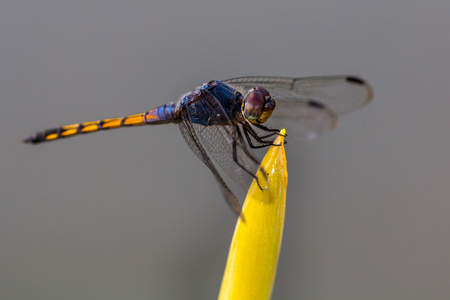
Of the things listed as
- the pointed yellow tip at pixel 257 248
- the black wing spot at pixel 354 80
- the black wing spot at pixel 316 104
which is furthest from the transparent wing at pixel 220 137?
the pointed yellow tip at pixel 257 248

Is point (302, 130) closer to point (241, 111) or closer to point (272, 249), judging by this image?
point (241, 111)

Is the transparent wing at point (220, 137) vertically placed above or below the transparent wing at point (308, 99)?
below

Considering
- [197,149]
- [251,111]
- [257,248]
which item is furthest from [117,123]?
[257,248]

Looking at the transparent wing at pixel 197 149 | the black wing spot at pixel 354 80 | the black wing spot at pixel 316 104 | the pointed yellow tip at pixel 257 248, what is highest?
the black wing spot at pixel 354 80

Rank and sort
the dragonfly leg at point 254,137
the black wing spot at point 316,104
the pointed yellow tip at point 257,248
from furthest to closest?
the black wing spot at point 316,104, the dragonfly leg at point 254,137, the pointed yellow tip at point 257,248

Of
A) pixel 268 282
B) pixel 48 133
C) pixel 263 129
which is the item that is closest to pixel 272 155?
pixel 268 282

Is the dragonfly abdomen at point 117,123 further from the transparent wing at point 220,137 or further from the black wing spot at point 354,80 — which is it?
the black wing spot at point 354,80
